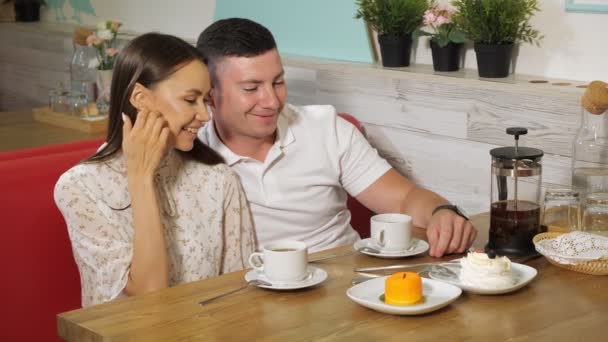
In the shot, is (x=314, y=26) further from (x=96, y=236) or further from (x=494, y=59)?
(x=96, y=236)

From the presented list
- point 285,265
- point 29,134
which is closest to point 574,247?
point 285,265

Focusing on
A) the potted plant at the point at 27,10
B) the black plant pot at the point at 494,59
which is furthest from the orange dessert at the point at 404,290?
the potted plant at the point at 27,10

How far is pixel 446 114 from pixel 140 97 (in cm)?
87

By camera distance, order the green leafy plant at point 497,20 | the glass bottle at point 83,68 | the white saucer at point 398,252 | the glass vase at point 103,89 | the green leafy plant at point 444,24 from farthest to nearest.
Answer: the glass bottle at point 83,68 → the glass vase at point 103,89 → the green leafy plant at point 444,24 → the green leafy plant at point 497,20 → the white saucer at point 398,252

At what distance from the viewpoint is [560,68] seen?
8.16 feet

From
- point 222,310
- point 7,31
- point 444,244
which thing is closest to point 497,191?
point 444,244

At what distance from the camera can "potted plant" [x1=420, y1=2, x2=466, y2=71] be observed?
8.47ft

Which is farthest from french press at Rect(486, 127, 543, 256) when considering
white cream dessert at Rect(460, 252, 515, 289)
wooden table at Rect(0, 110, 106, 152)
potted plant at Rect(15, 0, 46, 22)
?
potted plant at Rect(15, 0, 46, 22)

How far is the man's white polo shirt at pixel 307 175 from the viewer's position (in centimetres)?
234

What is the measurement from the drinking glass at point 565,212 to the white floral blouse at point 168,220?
628 mm

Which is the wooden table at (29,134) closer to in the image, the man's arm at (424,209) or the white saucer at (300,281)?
the man's arm at (424,209)

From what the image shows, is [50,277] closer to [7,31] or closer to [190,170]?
[190,170]

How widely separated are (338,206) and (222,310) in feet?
3.00

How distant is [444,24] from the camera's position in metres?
2.60
